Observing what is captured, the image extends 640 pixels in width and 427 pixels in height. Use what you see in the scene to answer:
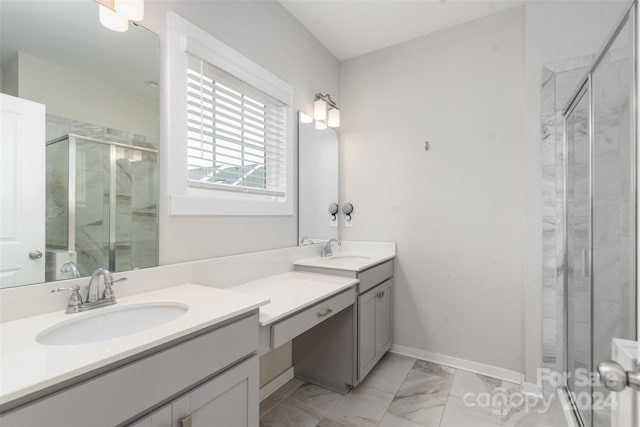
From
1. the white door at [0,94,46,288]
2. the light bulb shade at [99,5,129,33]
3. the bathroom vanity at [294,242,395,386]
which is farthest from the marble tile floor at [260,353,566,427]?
the light bulb shade at [99,5,129,33]

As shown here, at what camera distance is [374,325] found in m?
2.18

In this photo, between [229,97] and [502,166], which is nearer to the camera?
[229,97]

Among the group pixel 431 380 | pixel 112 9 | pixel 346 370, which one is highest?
pixel 112 9

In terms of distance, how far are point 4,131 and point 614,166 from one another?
205 cm

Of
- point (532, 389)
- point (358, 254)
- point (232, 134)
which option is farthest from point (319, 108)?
point (532, 389)

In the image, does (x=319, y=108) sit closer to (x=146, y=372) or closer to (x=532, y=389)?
(x=146, y=372)

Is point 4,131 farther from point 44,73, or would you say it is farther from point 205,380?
point 205,380

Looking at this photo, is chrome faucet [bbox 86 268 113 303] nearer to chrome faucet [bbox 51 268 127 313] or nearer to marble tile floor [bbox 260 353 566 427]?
chrome faucet [bbox 51 268 127 313]

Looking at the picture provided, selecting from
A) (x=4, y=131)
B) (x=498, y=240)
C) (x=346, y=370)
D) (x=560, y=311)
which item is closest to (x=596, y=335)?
(x=560, y=311)

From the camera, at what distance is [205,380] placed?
96 cm

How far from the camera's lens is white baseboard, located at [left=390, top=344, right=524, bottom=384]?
216cm

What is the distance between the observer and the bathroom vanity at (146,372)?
642 mm

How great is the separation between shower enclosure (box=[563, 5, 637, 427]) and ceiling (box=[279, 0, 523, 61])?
1.02 meters

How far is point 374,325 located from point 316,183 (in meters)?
1.17
